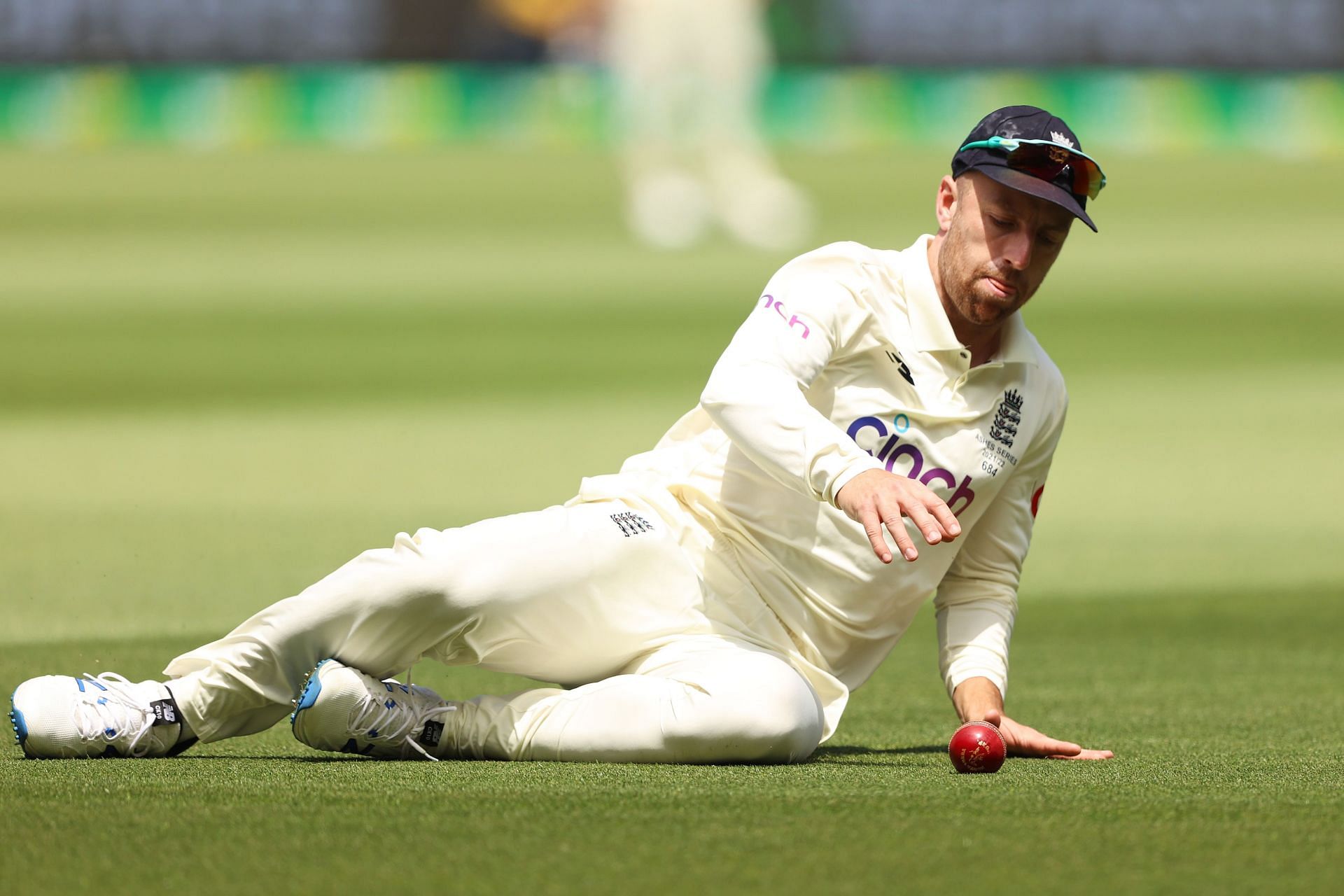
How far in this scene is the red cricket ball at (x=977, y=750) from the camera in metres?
2.47

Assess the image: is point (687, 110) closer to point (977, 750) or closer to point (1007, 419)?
point (1007, 419)

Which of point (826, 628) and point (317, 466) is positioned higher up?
point (826, 628)

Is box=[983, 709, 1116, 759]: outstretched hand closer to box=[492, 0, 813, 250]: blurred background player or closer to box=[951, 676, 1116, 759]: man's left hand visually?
box=[951, 676, 1116, 759]: man's left hand

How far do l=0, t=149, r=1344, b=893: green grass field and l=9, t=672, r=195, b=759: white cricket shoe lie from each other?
6 centimetres

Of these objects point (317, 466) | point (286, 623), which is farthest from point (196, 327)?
point (286, 623)

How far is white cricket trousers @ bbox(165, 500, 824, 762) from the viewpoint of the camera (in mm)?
2533

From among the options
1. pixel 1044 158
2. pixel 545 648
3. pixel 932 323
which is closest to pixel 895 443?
pixel 932 323

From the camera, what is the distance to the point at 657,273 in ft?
46.2

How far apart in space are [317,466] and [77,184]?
733 cm

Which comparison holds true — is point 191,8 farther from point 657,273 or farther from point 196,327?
point 657,273

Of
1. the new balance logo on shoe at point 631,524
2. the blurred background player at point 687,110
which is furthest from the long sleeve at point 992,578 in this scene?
the blurred background player at point 687,110

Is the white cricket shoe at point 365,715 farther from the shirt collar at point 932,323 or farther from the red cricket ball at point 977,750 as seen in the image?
the shirt collar at point 932,323

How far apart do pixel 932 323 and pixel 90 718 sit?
4.48ft

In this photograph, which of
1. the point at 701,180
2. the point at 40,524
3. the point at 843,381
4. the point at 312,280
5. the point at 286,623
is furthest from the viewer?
the point at 701,180
